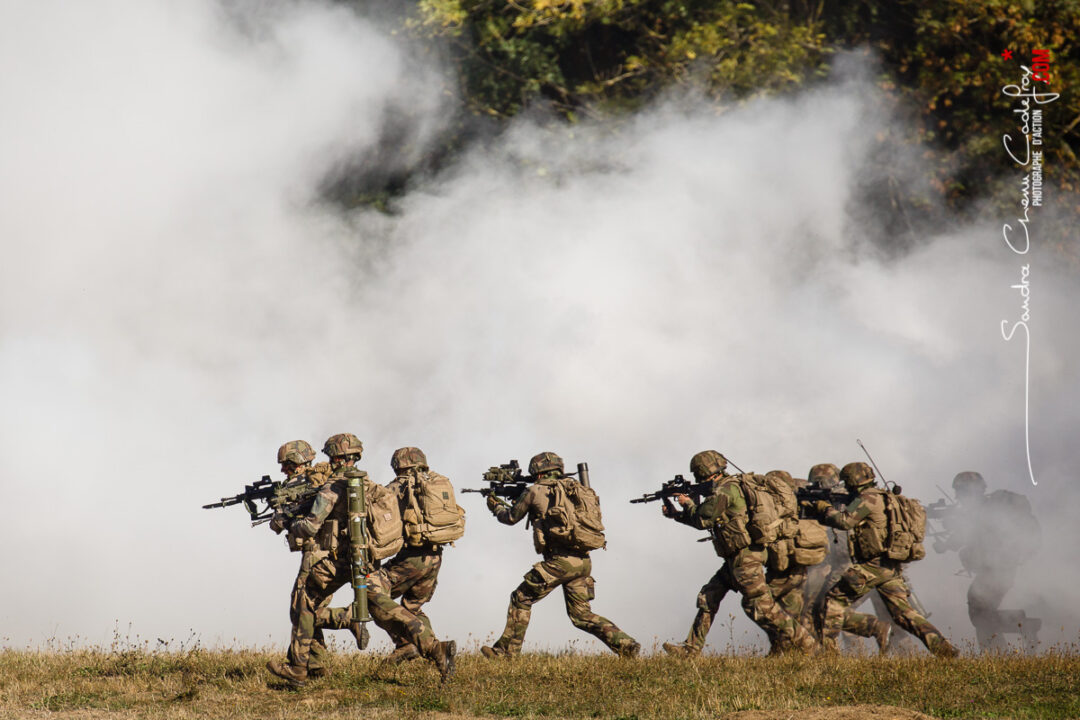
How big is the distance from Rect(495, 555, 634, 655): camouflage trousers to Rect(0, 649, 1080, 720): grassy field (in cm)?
52

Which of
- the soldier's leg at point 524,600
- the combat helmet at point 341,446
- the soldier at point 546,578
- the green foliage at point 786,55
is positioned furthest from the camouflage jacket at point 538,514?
the green foliage at point 786,55

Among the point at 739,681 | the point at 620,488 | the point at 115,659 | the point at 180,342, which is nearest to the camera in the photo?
the point at 739,681

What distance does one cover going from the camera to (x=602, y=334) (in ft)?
62.7

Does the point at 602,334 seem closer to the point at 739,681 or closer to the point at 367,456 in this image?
the point at 367,456

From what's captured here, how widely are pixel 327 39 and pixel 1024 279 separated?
11.7 meters

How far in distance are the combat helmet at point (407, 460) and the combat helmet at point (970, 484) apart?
5902 millimetres

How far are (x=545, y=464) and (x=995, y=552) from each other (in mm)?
4943

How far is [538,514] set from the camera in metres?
11.0

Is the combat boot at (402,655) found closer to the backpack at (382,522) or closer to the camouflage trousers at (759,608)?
the backpack at (382,522)

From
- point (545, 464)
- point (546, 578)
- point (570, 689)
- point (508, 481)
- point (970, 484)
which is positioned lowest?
point (570, 689)

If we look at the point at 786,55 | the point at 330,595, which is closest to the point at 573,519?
the point at 330,595

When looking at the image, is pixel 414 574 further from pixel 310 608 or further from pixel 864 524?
pixel 864 524

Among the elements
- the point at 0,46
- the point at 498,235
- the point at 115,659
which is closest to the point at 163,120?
the point at 0,46

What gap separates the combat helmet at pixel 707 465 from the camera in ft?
37.7
